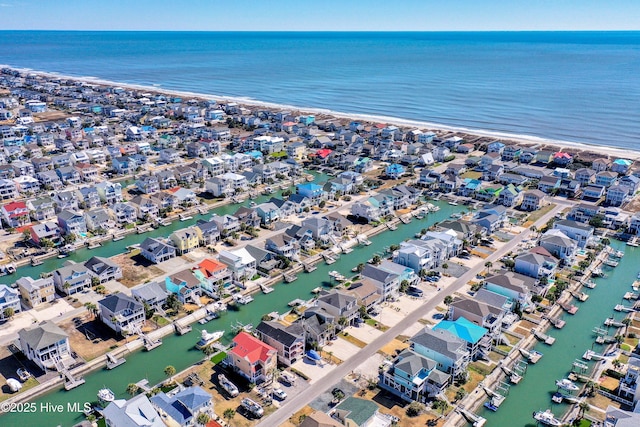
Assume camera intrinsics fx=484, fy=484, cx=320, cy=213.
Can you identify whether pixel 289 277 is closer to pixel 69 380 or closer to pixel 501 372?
pixel 69 380

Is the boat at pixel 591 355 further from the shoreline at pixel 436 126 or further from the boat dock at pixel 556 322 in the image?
the shoreline at pixel 436 126

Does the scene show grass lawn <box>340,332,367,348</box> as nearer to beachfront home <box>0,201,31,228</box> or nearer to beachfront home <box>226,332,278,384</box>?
beachfront home <box>226,332,278,384</box>

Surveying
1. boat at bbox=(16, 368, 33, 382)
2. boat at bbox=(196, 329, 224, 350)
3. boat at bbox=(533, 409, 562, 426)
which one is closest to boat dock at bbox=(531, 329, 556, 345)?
boat at bbox=(533, 409, 562, 426)

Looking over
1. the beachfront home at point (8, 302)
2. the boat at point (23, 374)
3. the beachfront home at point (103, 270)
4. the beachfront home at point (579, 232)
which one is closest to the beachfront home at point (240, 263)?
the beachfront home at point (103, 270)

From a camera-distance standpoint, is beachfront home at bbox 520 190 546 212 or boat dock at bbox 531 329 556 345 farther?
beachfront home at bbox 520 190 546 212

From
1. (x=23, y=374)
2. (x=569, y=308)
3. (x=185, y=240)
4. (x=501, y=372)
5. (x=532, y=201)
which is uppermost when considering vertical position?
(x=532, y=201)

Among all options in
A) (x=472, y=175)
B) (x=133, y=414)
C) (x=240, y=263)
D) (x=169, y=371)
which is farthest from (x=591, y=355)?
(x=472, y=175)
